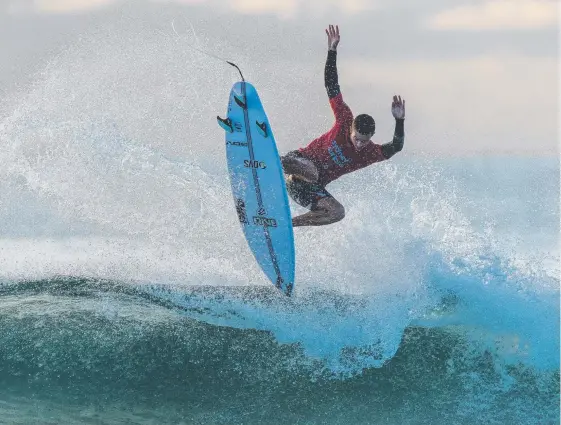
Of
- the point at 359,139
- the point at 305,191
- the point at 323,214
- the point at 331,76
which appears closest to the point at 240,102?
the point at 331,76

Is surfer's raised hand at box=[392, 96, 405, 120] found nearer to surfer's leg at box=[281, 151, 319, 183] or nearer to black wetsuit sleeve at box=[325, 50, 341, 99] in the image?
black wetsuit sleeve at box=[325, 50, 341, 99]

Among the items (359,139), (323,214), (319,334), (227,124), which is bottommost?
(319,334)

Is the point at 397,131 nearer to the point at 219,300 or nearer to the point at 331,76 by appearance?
the point at 331,76

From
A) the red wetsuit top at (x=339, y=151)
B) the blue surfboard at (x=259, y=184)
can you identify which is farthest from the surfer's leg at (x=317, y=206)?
the blue surfboard at (x=259, y=184)

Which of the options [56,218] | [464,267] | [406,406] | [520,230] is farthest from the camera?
[520,230]

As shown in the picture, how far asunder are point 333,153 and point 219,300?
7.21ft

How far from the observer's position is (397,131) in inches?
290

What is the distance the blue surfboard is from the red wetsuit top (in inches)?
19.1

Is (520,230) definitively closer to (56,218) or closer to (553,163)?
(553,163)

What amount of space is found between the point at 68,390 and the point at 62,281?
8.44ft

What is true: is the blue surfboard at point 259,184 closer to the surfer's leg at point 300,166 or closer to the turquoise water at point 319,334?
the surfer's leg at point 300,166

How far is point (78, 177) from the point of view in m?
10.3

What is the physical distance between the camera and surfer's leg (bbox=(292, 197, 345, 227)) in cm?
790

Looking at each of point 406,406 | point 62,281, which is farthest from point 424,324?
point 62,281
